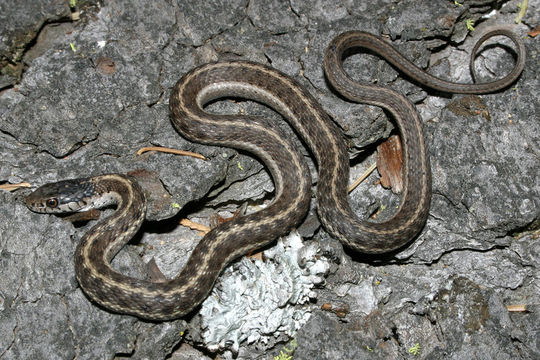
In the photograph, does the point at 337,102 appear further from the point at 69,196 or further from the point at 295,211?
the point at 69,196

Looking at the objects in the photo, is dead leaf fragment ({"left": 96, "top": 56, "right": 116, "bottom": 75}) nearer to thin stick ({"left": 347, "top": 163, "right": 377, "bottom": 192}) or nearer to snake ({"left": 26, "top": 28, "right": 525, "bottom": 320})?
snake ({"left": 26, "top": 28, "right": 525, "bottom": 320})

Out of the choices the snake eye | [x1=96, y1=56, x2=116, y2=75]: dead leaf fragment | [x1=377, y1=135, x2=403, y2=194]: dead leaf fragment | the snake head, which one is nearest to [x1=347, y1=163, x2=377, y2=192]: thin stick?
[x1=377, y1=135, x2=403, y2=194]: dead leaf fragment

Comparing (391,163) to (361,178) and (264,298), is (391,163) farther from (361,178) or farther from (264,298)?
(264,298)

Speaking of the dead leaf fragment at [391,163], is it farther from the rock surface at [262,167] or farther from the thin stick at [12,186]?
the thin stick at [12,186]

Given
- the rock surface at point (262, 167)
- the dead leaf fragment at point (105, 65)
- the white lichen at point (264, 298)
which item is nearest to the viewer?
the white lichen at point (264, 298)

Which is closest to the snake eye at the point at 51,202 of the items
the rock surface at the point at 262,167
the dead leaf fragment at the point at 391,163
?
the rock surface at the point at 262,167
